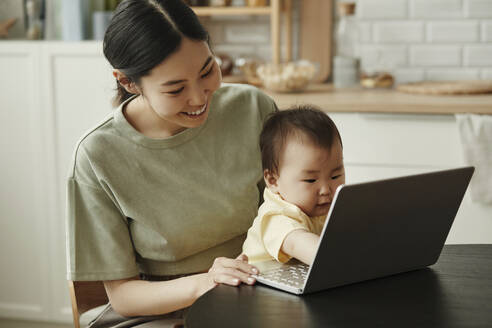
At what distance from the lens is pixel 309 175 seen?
1385 millimetres

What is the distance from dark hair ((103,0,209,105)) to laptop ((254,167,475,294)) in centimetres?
48

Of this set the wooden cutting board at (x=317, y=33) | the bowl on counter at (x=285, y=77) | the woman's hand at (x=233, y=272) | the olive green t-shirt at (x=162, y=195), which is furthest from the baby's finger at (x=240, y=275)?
the wooden cutting board at (x=317, y=33)

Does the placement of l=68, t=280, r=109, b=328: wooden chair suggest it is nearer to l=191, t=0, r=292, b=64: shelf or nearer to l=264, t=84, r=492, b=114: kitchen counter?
l=264, t=84, r=492, b=114: kitchen counter

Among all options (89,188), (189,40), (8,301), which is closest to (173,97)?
(189,40)

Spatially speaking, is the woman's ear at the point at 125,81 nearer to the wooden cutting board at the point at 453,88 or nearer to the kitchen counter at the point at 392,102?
the kitchen counter at the point at 392,102

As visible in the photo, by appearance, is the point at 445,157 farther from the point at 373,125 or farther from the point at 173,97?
the point at 173,97

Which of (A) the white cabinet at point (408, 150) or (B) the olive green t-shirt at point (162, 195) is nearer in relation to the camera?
(B) the olive green t-shirt at point (162, 195)

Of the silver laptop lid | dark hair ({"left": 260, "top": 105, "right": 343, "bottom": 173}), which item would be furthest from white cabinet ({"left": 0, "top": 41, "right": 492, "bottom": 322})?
the silver laptop lid

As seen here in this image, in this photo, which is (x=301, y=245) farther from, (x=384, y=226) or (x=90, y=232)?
(x=90, y=232)

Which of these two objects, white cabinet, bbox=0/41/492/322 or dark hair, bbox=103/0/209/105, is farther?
white cabinet, bbox=0/41/492/322

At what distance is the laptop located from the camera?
1021 mm

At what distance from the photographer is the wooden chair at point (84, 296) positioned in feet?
4.91

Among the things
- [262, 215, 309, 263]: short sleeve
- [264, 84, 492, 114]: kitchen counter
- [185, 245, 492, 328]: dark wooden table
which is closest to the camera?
[185, 245, 492, 328]: dark wooden table

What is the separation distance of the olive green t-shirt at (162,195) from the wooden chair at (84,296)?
0.03 m
